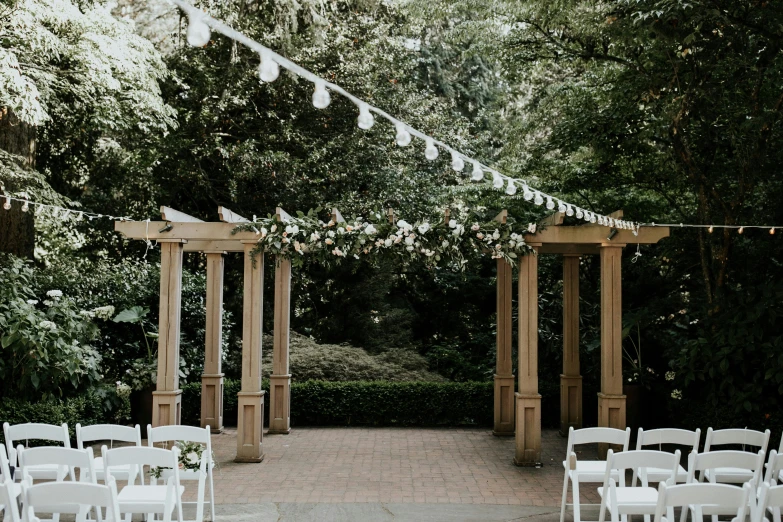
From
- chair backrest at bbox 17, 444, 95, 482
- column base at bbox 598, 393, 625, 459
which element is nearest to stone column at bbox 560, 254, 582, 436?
column base at bbox 598, 393, 625, 459

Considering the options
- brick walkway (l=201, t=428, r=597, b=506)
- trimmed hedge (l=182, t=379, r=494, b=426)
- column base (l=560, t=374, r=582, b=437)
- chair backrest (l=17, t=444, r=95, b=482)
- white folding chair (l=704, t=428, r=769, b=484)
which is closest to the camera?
chair backrest (l=17, t=444, r=95, b=482)

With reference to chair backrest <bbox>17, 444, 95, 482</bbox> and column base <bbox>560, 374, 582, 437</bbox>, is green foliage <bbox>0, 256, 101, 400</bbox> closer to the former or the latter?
chair backrest <bbox>17, 444, 95, 482</bbox>

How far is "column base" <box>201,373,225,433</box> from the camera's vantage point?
10250mm

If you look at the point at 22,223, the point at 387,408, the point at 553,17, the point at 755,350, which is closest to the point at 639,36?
the point at 553,17

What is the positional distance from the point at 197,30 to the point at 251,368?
20.4ft

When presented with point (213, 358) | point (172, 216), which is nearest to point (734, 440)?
point (172, 216)

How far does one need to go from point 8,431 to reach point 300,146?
30.7 feet

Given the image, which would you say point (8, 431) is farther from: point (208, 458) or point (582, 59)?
point (582, 59)

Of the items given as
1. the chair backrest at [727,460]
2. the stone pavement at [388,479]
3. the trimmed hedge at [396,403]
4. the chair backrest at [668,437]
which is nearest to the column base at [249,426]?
the stone pavement at [388,479]

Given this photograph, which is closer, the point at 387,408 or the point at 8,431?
the point at 8,431

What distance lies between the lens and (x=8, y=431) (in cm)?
544

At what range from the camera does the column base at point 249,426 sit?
7.95 meters

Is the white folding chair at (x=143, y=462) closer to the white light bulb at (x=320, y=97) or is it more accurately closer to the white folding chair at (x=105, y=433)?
the white folding chair at (x=105, y=433)

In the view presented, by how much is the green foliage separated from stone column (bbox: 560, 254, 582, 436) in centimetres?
634
